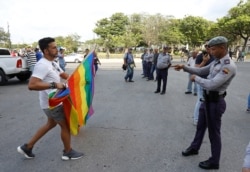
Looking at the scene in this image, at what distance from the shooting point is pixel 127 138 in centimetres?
514

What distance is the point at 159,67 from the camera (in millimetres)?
9906

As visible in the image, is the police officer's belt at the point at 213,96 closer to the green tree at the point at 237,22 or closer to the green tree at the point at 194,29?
the green tree at the point at 237,22

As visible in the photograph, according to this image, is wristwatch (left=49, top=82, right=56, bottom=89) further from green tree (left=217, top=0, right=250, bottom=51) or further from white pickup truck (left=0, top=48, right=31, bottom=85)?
green tree (left=217, top=0, right=250, bottom=51)

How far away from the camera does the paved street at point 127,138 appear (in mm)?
4012

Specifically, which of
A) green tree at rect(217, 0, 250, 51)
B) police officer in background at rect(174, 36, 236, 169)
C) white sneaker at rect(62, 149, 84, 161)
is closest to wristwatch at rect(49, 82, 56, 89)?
white sneaker at rect(62, 149, 84, 161)

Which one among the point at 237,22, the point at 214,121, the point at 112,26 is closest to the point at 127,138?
the point at 214,121

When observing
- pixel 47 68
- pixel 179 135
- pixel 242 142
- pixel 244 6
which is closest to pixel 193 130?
pixel 179 135

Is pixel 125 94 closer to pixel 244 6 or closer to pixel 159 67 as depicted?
pixel 159 67

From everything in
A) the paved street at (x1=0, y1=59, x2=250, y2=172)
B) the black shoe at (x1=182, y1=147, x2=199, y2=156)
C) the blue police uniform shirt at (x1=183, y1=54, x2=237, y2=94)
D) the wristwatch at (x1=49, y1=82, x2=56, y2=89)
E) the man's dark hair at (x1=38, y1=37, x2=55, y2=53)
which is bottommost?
the paved street at (x1=0, y1=59, x2=250, y2=172)

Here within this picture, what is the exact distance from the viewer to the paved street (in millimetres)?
4012

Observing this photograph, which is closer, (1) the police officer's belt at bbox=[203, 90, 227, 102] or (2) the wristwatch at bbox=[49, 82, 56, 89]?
(2) the wristwatch at bbox=[49, 82, 56, 89]

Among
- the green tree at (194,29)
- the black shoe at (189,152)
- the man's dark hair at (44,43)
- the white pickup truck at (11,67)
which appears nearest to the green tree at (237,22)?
the green tree at (194,29)

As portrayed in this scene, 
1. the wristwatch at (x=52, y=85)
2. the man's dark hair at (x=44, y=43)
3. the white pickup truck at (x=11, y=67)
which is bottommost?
the white pickup truck at (x=11, y=67)

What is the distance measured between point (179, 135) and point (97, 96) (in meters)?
4.65
